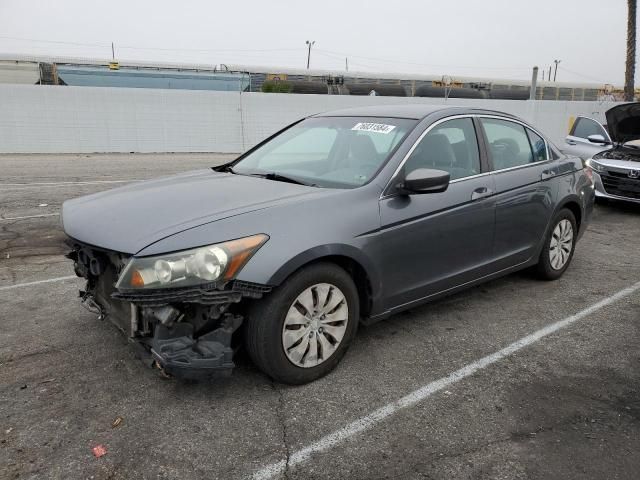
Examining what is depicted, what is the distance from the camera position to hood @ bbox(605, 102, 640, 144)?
8.83 m

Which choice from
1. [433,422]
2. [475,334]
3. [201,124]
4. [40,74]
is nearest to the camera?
[433,422]

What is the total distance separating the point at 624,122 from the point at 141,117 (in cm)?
1528

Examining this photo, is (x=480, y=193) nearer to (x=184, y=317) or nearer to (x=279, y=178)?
(x=279, y=178)

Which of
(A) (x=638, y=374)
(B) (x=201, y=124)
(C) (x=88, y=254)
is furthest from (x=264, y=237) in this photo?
(B) (x=201, y=124)

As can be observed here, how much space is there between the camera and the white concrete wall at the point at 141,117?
1780cm

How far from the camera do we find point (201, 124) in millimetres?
19688

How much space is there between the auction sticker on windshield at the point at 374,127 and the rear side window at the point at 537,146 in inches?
66.0

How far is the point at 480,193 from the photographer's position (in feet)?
13.3

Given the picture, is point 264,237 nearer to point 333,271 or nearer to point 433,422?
point 333,271

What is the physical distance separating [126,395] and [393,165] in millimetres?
2151

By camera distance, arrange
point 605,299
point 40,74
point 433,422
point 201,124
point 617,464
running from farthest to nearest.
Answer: point 40,74 < point 201,124 < point 605,299 < point 433,422 < point 617,464

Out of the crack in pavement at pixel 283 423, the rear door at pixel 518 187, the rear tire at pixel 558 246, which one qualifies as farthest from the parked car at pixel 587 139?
the crack in pavement at pixel 283 423

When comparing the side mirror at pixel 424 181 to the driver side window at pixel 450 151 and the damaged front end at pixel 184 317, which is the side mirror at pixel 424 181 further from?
the damaged front end at pixel 184 317

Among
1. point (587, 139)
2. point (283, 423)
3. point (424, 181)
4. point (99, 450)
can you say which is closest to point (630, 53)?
point (587, 139)
